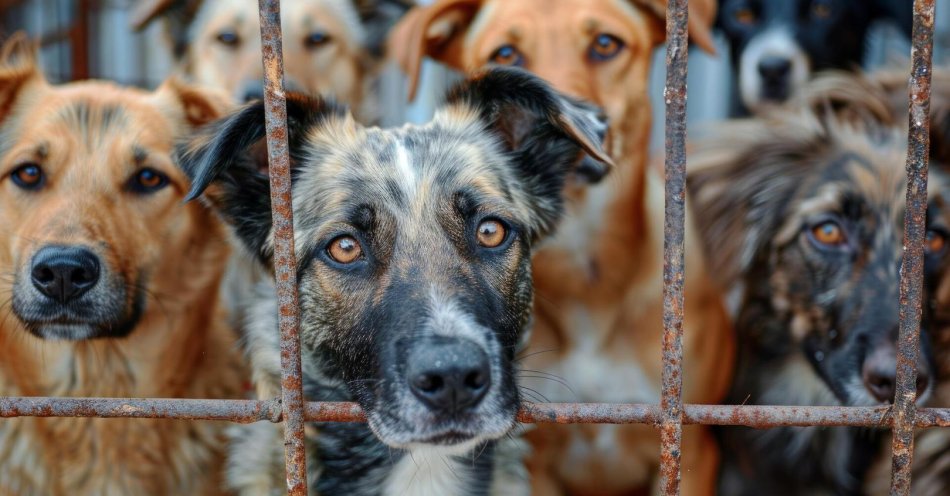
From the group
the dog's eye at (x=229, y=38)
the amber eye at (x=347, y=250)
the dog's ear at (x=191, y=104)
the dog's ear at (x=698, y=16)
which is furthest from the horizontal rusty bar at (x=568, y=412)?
the dog's eye at (x=229, y=38)

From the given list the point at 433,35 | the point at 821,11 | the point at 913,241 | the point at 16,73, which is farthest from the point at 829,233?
the point at 16,73

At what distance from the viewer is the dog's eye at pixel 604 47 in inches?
127

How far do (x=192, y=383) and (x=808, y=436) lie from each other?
88.7 inches

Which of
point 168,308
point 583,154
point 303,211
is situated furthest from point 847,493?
point 168,308

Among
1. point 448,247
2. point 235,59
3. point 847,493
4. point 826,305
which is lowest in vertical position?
point 847,493

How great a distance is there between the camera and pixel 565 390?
125 inches

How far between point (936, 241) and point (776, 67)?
1.55 metres

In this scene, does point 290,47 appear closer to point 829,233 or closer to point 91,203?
point 91,203

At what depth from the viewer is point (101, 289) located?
2514 millimetres

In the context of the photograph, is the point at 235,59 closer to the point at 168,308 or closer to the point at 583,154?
the point at 168,308

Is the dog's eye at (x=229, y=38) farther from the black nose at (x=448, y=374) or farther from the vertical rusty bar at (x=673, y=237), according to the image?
the vertical rusty bar at (x=673, y=237)

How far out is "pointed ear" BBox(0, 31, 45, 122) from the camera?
9.41 ft

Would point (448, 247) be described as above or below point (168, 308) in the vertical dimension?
above

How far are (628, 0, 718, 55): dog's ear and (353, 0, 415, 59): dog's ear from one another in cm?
136
